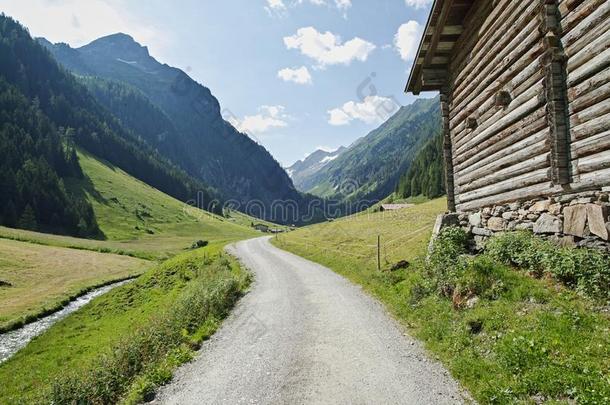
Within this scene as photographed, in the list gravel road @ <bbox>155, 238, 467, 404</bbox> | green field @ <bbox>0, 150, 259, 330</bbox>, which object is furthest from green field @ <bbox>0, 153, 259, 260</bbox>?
gravel road @ <bbox>155, 238, 467, 404</bbox>

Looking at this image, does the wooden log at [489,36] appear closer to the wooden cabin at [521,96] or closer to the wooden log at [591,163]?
the wooden cabin at [521,96]

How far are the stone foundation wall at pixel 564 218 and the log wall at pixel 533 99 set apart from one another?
0.95ft

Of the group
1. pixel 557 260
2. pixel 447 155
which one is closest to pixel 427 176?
pixel 447 155

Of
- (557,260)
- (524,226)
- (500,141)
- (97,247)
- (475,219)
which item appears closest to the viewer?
(557,260)

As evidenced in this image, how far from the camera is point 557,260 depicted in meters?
9.98

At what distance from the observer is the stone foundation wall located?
8875mm

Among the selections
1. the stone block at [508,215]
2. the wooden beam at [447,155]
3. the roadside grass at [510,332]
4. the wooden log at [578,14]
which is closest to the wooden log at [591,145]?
the wooden log at [578,14]

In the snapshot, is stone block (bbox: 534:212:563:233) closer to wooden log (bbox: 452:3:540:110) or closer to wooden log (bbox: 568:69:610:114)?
wooden log (bbox: 568:69:610:114)

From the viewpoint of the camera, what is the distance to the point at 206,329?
50.0ft

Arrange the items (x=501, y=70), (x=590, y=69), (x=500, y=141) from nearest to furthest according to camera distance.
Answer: (x=590, y=69) → (x=501, y=70) → (x=500, y=141)

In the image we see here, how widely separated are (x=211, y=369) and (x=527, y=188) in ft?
36.4

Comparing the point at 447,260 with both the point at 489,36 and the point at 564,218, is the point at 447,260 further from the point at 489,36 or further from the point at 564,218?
the point at 489,36

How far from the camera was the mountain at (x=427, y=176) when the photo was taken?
129250 millimetres

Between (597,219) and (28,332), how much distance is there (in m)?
34.6
